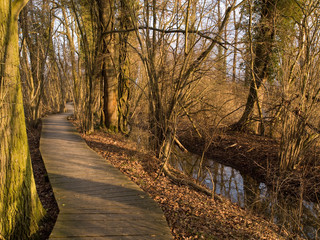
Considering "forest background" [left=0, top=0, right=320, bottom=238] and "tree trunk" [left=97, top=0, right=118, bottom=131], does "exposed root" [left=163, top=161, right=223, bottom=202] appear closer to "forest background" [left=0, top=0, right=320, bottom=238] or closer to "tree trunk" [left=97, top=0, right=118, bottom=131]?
"forest background" [left=0, top=0, right=320, bottom=238]

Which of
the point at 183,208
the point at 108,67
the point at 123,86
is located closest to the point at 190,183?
the point at 183,208

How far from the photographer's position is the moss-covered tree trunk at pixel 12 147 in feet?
9.64

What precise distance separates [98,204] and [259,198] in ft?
15.4

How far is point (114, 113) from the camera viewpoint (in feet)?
37.2

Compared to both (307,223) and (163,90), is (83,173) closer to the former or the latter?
(163,90)

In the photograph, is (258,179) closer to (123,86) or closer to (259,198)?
(259,198)

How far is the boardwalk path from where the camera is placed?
3.21 meters

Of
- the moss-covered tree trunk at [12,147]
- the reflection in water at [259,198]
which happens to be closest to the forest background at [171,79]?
the moss-covered tree trunk at [12,147]

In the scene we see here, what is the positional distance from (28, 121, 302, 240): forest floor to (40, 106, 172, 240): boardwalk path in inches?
11.3

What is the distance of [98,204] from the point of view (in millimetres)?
3943

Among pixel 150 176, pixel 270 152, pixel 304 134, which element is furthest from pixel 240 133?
pixel 150 176

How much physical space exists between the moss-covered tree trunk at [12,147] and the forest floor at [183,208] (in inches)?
18.4

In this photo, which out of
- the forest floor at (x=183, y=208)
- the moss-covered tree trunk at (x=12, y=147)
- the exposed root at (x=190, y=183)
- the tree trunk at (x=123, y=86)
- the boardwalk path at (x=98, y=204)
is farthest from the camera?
the tree trunk at (x=123, y=86)

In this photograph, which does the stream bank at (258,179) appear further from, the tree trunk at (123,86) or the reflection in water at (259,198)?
the tree trunk at (123,86)
